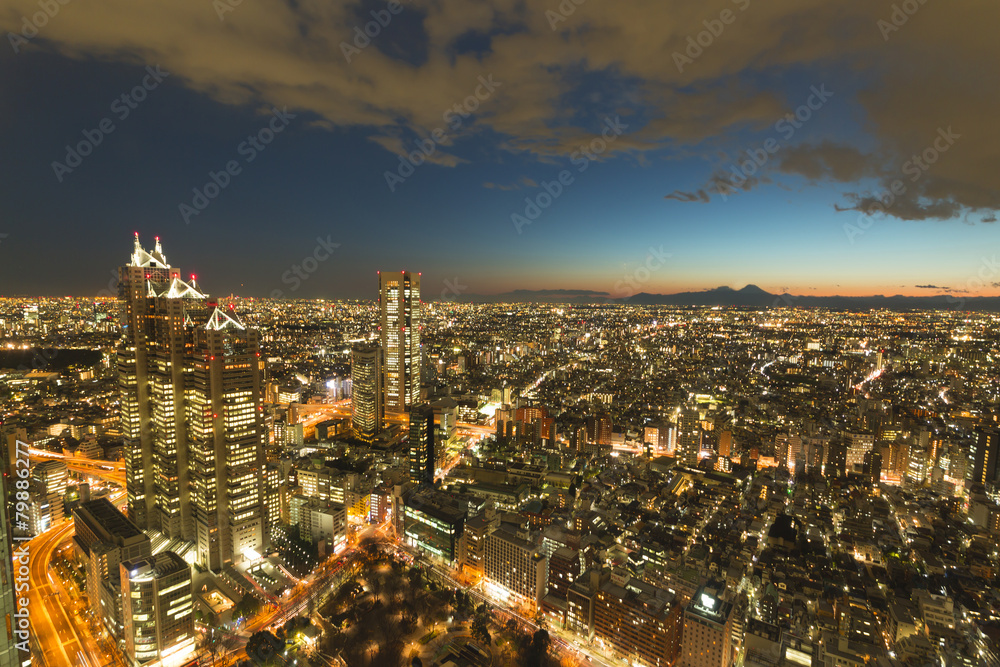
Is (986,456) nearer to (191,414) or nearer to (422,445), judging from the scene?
(422,445)

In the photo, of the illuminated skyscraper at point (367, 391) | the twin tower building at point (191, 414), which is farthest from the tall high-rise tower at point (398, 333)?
the twin tower building at point (191, 414)

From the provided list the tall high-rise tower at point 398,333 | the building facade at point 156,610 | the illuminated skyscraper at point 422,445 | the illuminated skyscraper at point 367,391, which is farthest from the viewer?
the tall high-rise tower at point 398,333

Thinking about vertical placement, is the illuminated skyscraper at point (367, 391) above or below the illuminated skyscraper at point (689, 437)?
above

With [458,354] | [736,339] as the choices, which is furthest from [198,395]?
[736,339]

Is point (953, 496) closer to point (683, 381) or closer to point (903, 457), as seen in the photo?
point (903, 457)

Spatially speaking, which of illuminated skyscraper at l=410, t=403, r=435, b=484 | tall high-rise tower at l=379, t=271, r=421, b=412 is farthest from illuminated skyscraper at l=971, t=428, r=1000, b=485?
tall high-rise tower at l=379, t=271, r=421, b=412

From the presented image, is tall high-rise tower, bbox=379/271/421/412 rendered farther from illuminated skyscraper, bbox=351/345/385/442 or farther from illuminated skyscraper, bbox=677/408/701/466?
illuminated skyscraper, bbox=677/408/701/466

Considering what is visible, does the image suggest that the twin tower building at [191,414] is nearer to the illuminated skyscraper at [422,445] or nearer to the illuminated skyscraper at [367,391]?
the illuminated skyscraper at [422,445]

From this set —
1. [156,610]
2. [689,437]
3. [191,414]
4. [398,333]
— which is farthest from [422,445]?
[689,437]
